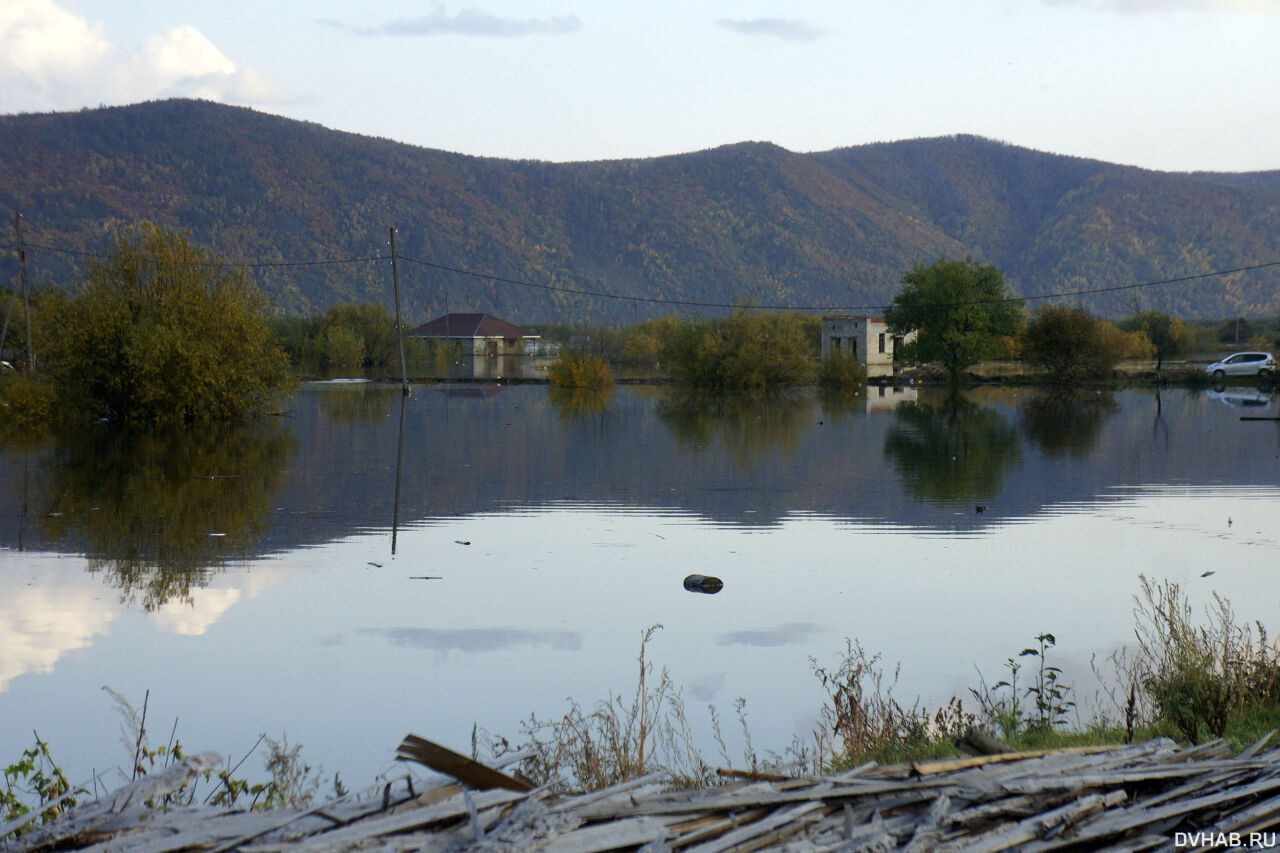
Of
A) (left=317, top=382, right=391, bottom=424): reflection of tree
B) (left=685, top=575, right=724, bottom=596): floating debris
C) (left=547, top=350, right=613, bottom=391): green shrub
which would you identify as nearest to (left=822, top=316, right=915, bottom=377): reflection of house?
(left=547, top=350, right=613, bottom=391): green shrub

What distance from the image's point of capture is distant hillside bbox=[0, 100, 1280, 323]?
460 ft

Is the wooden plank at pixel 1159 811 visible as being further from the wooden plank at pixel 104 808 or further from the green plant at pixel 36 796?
the green plant at pixel 36 796

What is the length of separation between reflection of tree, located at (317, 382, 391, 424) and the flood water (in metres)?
9.59

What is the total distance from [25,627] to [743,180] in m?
167

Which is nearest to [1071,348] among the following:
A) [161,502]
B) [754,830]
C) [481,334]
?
[161,502]

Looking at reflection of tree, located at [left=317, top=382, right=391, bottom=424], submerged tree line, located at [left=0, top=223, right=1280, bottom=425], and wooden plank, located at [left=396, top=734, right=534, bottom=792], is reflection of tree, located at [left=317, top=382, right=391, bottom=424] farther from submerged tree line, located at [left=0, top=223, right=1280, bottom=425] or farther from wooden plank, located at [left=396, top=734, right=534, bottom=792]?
wooden plank, located at [left=396, top=734, right=534, bottom=792]

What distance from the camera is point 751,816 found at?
4043mm

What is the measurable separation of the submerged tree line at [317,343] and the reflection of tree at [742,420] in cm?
650

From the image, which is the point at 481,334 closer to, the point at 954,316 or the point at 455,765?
the point at 954,316

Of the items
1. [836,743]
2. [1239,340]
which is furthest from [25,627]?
[1239,340]

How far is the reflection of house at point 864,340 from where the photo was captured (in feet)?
214

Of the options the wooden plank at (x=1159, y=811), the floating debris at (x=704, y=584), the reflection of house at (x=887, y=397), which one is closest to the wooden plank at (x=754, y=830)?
the wooden plank at (x=1159, y=811)

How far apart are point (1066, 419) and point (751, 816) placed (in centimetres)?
3227

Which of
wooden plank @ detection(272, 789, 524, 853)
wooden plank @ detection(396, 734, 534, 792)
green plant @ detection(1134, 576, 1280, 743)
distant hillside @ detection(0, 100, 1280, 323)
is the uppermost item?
distant hillside @ detection(0, 100, 1280, 323)
